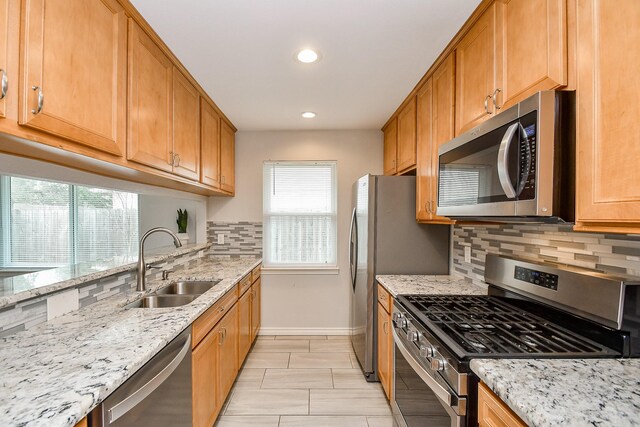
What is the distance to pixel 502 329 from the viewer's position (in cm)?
130

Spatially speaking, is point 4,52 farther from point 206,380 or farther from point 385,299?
point 385,299

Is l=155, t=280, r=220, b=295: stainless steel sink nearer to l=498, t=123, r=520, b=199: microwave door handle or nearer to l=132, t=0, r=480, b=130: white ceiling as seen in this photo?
l=132, t=0, r=480, b=130: white ceiling

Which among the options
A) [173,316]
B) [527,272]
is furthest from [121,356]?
[527,272]

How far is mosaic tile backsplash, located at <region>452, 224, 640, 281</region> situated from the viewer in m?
1.14

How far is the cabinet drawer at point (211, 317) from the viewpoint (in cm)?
162

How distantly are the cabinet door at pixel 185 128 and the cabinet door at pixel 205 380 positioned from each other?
1.10 m

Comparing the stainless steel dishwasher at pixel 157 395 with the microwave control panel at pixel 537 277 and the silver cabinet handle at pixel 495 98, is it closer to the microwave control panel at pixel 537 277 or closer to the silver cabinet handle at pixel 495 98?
the microwave control panel at pixel 537 277

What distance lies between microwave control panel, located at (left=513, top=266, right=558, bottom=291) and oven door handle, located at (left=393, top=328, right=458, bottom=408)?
0.64 m

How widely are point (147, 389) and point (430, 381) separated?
1071 millimetres

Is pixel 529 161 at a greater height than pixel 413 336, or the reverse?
pixel 529 161

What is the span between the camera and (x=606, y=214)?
0.88 m

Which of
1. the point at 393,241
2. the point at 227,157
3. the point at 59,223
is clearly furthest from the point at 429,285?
the point at 59,223

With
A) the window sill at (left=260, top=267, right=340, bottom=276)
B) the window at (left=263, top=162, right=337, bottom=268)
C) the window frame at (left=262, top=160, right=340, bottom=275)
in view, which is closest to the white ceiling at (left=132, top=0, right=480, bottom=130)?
the window frame at (left=262, top=160, right=340, bottom=275)

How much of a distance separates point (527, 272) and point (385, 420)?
4.62 ft
